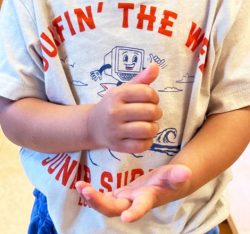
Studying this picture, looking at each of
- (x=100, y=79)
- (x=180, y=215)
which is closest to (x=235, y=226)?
(x=180, y=215)

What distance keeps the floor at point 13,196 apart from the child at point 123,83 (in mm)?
597

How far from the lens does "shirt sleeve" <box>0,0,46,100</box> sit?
1.44ft

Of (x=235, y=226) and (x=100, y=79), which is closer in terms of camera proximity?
(x=100, y=79)

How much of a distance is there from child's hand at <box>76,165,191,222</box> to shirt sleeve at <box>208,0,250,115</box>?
0.39ft

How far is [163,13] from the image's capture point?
16.7 inches

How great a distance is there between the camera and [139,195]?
35 centimetres

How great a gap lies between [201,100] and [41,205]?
0.25 metres

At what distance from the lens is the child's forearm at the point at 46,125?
1.39ft

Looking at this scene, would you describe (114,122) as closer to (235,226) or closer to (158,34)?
(158,34)

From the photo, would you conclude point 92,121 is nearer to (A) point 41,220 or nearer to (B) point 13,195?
(A) point 41,220

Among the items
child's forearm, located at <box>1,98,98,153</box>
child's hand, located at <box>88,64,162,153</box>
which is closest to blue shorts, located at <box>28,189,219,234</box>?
child's forearm, located at <box>1,98,98,153</box>

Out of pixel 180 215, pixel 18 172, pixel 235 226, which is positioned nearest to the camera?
pixel 180 215

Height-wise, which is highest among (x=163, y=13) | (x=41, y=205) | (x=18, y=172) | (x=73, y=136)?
(x=163, y=13)

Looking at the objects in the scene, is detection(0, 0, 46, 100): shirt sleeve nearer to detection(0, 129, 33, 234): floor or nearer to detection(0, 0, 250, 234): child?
detection(0, 0, 250, 234): child
